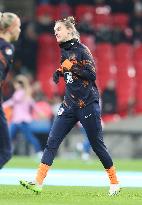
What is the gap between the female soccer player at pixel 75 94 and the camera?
10.4m

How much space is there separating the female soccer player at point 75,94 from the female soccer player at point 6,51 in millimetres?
643

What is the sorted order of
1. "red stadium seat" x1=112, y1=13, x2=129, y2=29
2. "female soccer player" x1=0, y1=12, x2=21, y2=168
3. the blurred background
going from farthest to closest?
"red stadium seat" x1=112, y1=13, x2=129, y2=29, the blurred background, "female soccer player" x1=0, y1=12, x2=21, y2=168

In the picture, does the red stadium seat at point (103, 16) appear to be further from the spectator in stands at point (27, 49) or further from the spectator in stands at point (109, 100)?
the spectator in stands at point (109, 100)

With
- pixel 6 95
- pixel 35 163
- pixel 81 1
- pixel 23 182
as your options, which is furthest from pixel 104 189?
pixel 81 1

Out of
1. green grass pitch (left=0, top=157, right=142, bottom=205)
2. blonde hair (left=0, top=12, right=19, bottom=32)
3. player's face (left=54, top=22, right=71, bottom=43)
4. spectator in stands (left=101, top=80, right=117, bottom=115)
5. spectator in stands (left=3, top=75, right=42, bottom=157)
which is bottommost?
green grass pitch (left=0, top=157, right=142, bottom=205)

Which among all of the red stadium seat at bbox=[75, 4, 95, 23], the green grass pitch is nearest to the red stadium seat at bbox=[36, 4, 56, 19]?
the red stadium seat at bbox=[75, 4, 95, 23]

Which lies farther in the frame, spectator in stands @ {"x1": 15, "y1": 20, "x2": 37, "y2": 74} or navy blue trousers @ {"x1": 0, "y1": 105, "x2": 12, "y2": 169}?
spectator in stands @ {"x1": 15, "y1": 20, "x2": 37, "y2": 74}

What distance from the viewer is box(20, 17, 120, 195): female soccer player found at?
10391mm

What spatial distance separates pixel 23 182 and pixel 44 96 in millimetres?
12171

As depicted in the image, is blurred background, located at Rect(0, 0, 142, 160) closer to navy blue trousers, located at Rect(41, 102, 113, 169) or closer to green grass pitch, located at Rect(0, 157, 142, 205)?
green grass pitch, located at Rect(0, 157, 142, 205)

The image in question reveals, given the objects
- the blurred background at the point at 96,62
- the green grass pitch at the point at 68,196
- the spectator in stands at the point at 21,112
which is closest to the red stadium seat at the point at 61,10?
the blurred background at the point at 96,62

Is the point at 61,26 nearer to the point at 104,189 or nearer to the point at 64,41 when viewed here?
the point at 64,41

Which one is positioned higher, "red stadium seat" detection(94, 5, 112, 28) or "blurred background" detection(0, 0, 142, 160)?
"red stadium seat" detection(94, 5, 112, 28)

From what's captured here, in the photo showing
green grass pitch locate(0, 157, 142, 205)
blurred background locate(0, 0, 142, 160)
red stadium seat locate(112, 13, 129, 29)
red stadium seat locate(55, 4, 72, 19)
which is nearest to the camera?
green grass pitch locate(0, 157, 142, 205)
